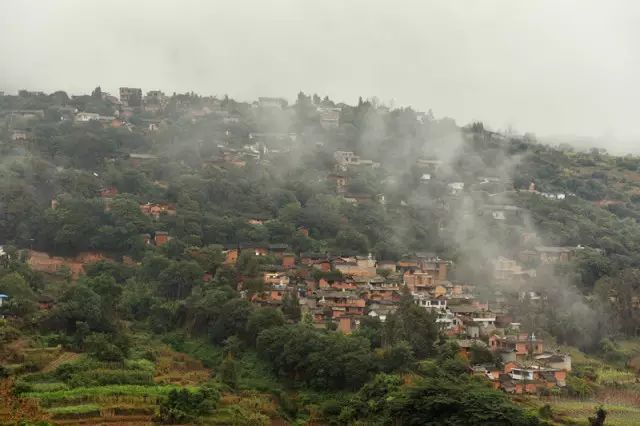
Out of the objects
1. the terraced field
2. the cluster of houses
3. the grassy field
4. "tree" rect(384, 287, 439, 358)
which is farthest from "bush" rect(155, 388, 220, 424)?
the grassy field

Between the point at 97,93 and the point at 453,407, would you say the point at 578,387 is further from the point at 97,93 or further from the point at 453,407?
the point at 97,93

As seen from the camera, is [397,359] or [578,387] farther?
[578,387]

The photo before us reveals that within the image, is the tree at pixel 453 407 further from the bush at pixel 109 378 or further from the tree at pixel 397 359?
the bush at pixel 109 378

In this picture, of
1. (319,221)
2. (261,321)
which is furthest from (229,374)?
(319,221)

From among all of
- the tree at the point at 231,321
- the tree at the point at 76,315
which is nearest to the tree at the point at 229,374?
the tree at the point at 231,321

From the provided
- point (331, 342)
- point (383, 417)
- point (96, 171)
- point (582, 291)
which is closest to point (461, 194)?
point (582, 291)

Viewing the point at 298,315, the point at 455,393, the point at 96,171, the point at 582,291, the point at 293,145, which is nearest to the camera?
the point at 455,393

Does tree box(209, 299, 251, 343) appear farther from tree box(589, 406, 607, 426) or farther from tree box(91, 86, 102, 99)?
tree box(91, 86, 102, 99)

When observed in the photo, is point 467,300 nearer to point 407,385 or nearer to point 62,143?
point 407,385
